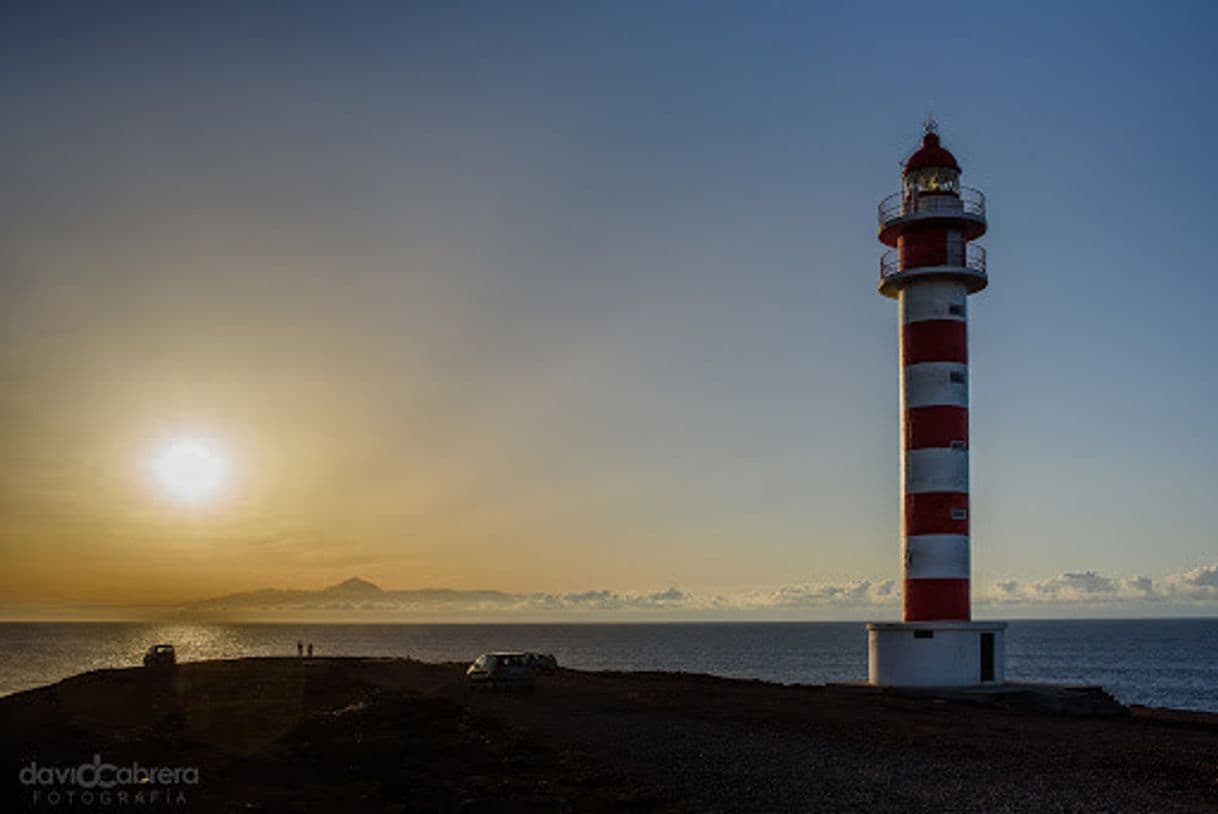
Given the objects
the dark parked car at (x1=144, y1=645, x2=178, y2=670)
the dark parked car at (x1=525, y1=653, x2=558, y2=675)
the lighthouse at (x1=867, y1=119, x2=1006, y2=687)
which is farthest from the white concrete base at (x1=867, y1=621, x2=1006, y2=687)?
the dark parked car at (x1=144, y1=645, x2=178, y2=670)

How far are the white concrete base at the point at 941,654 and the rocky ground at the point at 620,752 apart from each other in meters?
1.26

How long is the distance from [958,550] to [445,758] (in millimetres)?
20816

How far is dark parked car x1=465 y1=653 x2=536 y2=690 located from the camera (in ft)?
140

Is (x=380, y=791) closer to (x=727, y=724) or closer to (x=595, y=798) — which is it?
(x=595, y=798)

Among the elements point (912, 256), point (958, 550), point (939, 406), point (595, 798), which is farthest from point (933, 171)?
point (595, 798)

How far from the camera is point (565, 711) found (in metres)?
33.6

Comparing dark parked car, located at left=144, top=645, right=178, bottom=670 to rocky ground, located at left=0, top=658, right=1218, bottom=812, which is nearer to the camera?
rocky ground, located at left=0, top=658, right=1218, bottom=812

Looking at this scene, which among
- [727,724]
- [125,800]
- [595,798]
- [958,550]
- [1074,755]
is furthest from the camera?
[958,550]

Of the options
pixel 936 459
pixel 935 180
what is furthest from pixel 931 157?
pixel 936 459

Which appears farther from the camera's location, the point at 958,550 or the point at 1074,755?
the point at 958,550

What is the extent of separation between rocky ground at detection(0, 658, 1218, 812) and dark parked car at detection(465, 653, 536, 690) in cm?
148

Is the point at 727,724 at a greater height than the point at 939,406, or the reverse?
the point at 939,406

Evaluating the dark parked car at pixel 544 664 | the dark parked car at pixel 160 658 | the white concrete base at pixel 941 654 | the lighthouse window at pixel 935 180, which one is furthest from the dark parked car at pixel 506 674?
the dark parked car at pixel 160 658

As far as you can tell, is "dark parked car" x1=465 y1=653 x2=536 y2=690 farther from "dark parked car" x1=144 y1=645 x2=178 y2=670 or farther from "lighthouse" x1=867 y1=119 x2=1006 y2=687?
"dark parked car" x1=144 y1=645 x2=178 y2=670
